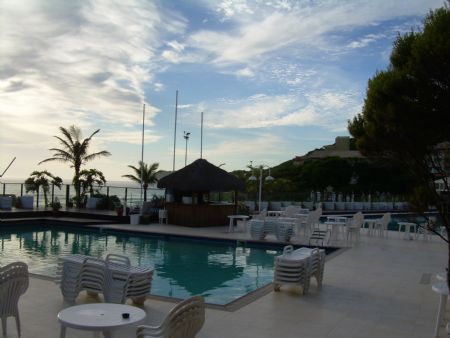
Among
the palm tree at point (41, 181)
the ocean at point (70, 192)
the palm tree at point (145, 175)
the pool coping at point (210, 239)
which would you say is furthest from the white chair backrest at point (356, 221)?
the palm tree at point (41, 181)

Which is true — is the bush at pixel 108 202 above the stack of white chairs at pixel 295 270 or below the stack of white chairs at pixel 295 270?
above

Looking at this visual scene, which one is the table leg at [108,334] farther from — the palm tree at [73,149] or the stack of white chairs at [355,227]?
the palm tree at [73,149]

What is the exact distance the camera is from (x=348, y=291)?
794cm

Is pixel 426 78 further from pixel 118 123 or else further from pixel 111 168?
pixel 111 168

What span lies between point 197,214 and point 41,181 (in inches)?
322

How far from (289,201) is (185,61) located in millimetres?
13184

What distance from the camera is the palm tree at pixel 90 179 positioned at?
22703 mm

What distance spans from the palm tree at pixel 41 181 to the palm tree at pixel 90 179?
1122mm

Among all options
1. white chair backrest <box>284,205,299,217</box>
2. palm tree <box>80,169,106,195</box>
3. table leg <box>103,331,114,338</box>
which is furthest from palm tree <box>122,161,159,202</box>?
A: table leg <box>103,331,114,338</box>

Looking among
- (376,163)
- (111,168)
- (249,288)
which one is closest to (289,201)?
(111,168)

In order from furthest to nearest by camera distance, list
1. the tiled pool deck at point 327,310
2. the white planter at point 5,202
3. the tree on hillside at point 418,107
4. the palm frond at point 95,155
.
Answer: the palm frond at point 95,155, the white planter at point 5,202, the tiled pool deck at point 327,310, the tree on hillside at point 418,107

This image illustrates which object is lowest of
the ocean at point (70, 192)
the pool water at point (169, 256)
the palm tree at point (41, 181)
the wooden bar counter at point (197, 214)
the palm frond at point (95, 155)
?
the pool water at point (169, 256)

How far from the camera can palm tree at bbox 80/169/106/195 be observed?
22.7 m

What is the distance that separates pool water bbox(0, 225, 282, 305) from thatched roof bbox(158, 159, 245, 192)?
9.07 feet
